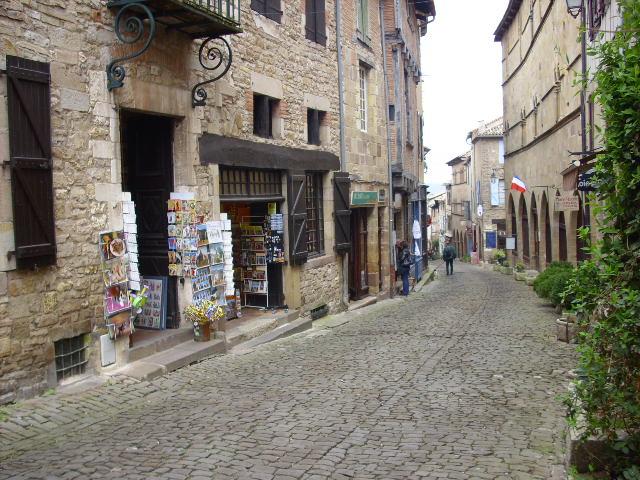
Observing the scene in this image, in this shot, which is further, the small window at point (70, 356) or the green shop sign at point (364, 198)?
the green shop sign at point (364, 198)

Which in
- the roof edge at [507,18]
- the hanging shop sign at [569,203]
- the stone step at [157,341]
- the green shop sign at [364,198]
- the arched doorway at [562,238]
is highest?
the roof edge at [507,18]

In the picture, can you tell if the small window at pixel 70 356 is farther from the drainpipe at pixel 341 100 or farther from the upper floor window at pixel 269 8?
the drainpipe at pixel 341 100

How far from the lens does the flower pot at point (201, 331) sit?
9.09 meters

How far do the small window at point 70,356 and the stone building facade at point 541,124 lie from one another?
9.97 m

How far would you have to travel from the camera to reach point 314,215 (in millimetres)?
13820

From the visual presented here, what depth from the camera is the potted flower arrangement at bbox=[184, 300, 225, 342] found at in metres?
8.97

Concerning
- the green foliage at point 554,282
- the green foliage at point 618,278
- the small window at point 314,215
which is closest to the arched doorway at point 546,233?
the green foliage at point 554,282

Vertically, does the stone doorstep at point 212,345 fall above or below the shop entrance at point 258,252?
below

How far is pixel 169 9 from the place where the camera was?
26.0 ft

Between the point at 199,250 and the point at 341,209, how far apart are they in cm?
568

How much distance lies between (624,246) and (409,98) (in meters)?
20.5

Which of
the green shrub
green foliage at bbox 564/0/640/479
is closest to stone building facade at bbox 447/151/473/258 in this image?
the green shrub

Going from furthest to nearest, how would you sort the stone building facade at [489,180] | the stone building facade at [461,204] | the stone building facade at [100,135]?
the stone building facade at [461,204] < the stone building facade at [489,180] < the stone building facade at [100,135]

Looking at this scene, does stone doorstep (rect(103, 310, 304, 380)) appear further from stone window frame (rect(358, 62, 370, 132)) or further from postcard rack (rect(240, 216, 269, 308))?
stone window frame (rect(358, 62, 370, 132))
